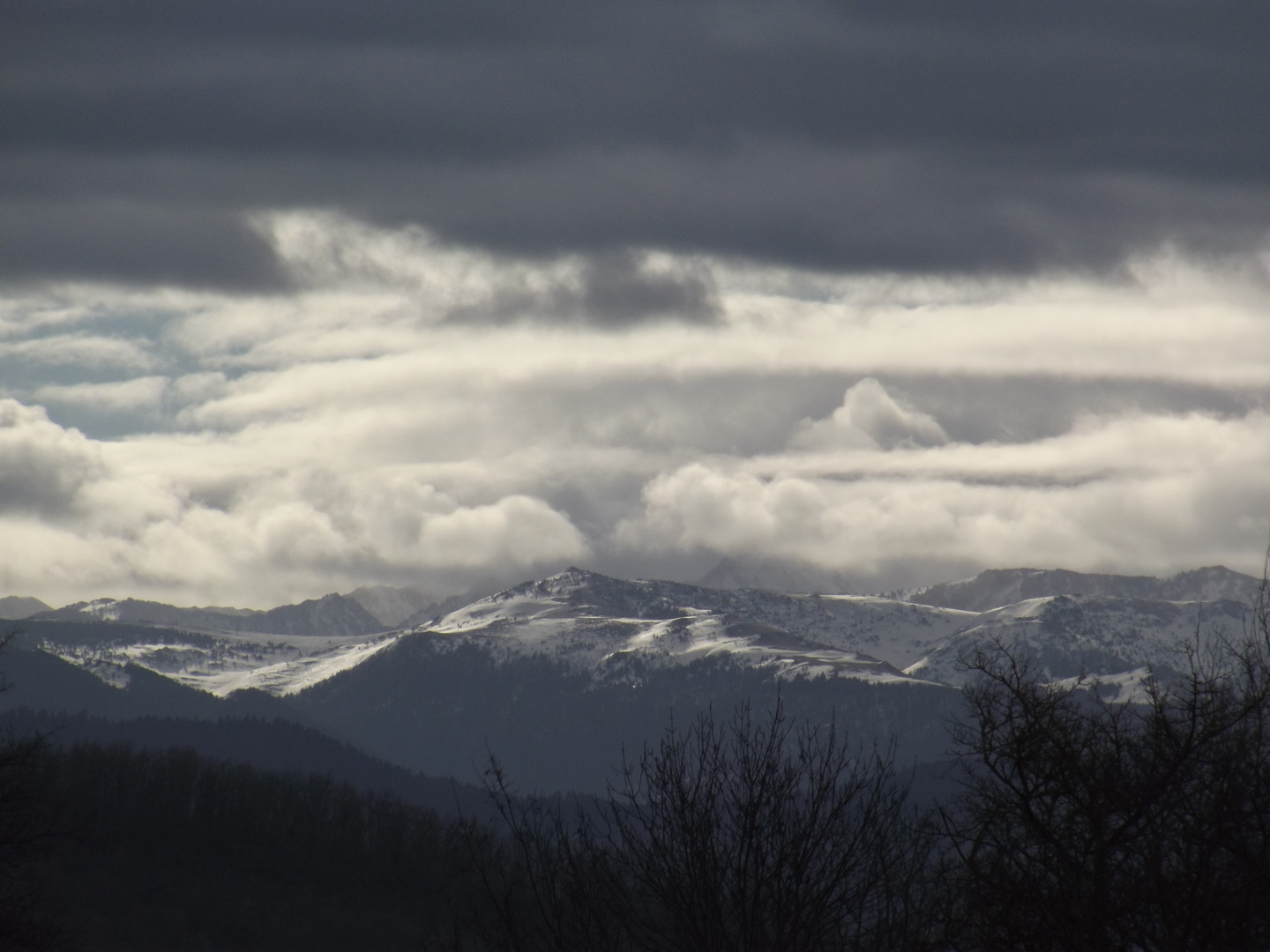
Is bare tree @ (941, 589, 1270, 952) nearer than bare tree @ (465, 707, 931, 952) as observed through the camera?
Yes

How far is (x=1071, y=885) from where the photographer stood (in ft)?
78.0

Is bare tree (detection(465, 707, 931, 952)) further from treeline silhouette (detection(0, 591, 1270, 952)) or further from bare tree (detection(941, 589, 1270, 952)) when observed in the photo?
bare tree (detection(941, 589, 1270, 952))

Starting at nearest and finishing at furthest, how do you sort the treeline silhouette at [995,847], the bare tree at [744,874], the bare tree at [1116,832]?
1. the bare tree at [1116,832]
2. the treeline silhouette at [995,847]
3. the bare tree at [744,874]

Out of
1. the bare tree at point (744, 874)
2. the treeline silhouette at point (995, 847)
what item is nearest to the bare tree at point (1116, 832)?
the treeline silhouette at point (995, 847)

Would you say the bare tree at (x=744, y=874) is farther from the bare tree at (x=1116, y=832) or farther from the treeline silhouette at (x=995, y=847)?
the bare tree at (x=1116, y=832)

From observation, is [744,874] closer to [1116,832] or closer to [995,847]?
[995,847]

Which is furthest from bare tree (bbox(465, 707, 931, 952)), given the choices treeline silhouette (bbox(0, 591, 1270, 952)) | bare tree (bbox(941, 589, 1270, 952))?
bare tree (bbox(941, 589, 1270, 952))

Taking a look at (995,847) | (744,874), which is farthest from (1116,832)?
(744,874)

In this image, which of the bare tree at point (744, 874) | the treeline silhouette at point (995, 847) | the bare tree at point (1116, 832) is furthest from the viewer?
the bare tree at point (744, 874)

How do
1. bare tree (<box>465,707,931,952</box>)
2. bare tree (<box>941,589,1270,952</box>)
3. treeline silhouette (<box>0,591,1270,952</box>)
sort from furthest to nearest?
bare tree (<box>465,707,931,952</box>)
treeline silhouette (<box>0,591,1270,952</box>)
bare tree (<box>941,589,1270,952</box>)

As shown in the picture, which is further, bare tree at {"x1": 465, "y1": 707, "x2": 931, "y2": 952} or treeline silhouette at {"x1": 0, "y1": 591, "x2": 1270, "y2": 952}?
bare tree at {"x1": 465, "y1": 707, "x2": 931, "y2": 952}

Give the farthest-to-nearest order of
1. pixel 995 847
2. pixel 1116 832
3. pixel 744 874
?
pixel 744 874 < pixel 995 847 < pixel 1116 832

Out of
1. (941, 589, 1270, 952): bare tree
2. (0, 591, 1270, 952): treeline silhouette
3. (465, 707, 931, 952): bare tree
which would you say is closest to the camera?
(941, 589, 1270, 952): bare tree

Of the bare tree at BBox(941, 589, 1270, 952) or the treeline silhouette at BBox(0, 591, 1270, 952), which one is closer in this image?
the bare tree at BBox(941, 589, 1270, 952)
